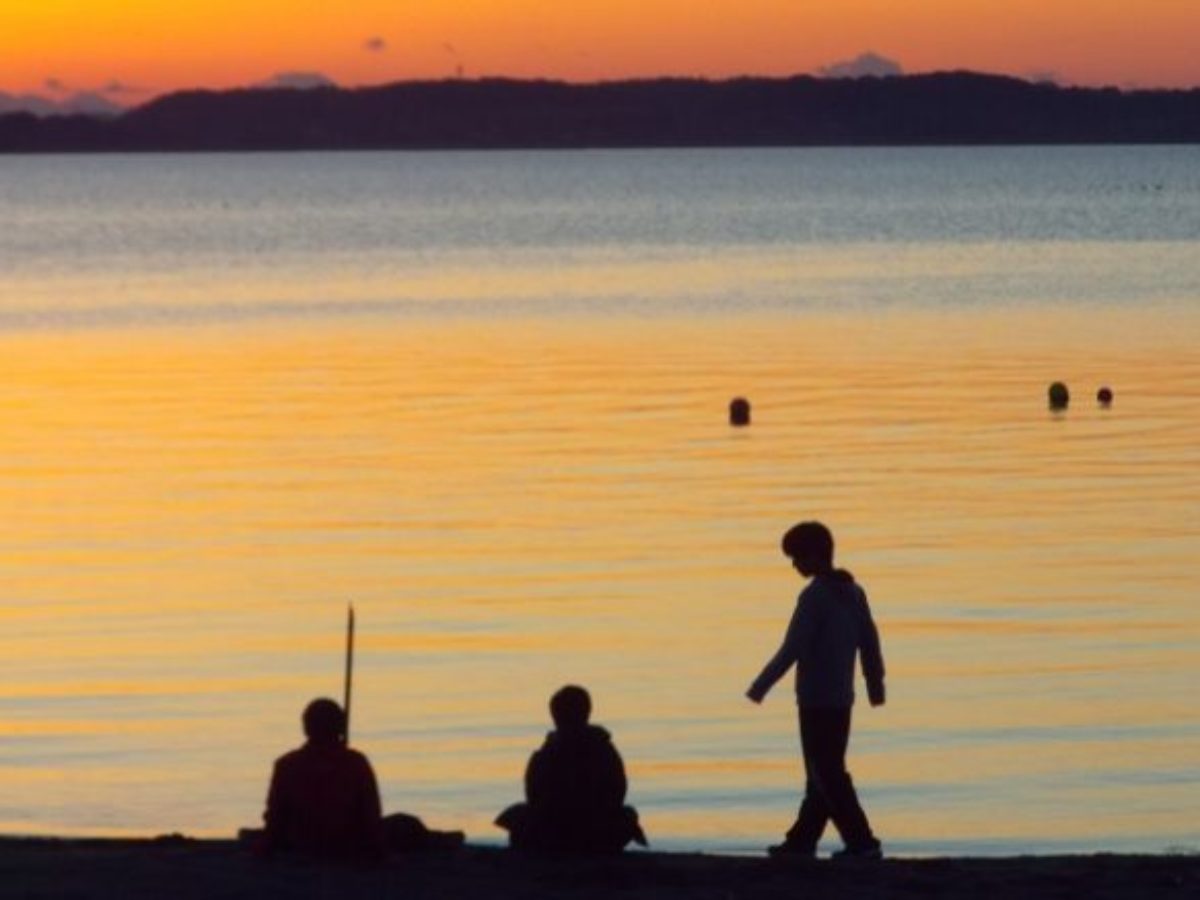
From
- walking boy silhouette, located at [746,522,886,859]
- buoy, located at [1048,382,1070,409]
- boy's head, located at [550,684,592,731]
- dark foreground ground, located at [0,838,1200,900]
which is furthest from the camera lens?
buoy, located at [1048,382,1070,409]

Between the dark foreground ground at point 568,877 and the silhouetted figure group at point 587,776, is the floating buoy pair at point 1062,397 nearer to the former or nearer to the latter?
the silhouetted figure group at point 587,776

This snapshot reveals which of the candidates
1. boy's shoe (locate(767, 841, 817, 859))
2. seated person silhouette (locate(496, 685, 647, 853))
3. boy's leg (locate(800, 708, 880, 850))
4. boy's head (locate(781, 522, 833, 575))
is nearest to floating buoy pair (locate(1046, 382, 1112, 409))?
boy's shoe (locate(767, 841, 817, 859))

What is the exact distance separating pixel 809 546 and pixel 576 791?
4.55 ft

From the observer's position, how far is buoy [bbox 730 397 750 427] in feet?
124

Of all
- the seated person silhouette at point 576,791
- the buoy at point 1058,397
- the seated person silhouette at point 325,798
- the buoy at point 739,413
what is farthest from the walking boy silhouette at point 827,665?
the buoy at point 1058,397

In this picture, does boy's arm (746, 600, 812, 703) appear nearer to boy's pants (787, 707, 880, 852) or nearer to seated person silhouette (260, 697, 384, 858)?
boy's pants (787, 707, 880, 852)

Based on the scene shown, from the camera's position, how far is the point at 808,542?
521 inches

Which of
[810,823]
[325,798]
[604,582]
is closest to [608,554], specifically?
[604,582]

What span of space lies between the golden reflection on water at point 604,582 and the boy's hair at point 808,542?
12.4 ft

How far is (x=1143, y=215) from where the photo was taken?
448 feet

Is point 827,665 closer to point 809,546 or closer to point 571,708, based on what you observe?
point 809,546

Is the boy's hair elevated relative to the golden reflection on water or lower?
lower

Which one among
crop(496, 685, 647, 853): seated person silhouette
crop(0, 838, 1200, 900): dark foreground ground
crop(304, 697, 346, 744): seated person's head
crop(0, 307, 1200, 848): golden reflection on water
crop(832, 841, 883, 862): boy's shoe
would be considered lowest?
crop(0, 838, 1200, 900): dark foreground ground

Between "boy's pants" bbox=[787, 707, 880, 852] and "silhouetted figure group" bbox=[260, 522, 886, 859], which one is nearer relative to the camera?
"silhouetted figure group" bbox=[260, 522, 886, 859]
